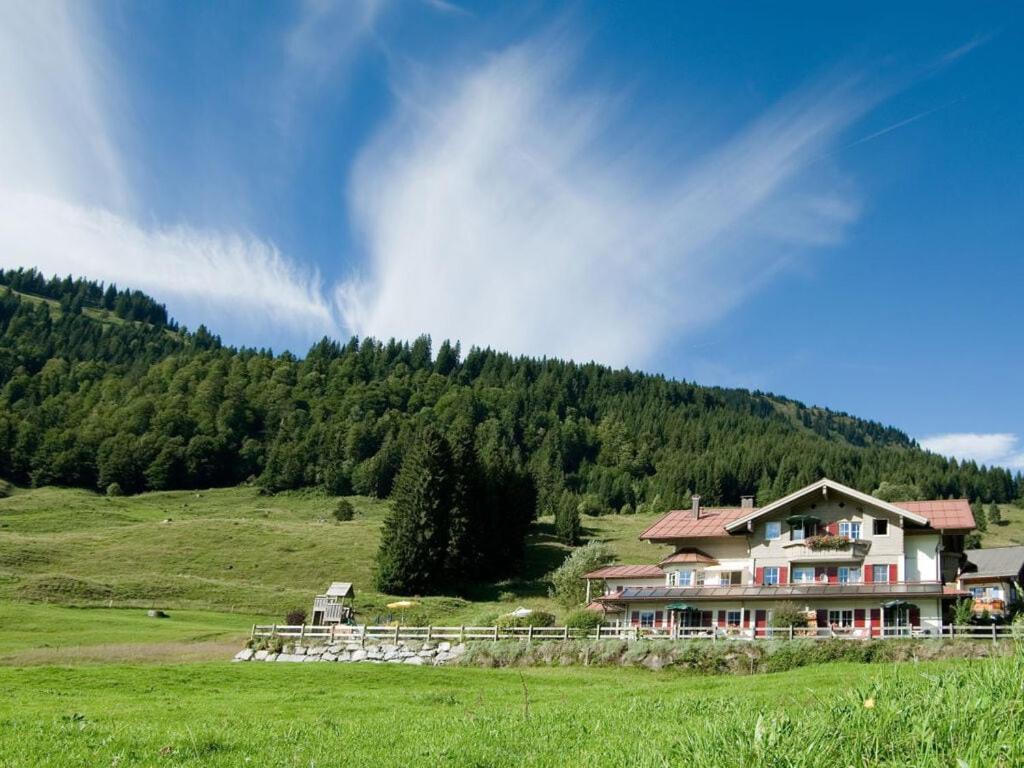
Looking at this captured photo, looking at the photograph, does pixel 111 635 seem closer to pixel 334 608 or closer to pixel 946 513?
pixel 334 608

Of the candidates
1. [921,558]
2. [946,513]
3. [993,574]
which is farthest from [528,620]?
[993,574]

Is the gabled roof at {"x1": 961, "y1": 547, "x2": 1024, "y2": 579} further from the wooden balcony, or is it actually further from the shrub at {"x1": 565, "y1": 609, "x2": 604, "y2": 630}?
the shrub at {"x1": 565, "y1": 609, "x2": 604, "y2": 630}

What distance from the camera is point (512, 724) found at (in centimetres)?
1295

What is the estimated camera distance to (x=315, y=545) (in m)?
97.4

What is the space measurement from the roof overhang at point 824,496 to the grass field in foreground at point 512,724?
88.0 ft

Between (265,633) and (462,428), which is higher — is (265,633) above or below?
below

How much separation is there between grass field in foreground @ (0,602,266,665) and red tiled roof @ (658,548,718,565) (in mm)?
28244

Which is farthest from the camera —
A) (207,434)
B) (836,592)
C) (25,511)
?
(207,434)

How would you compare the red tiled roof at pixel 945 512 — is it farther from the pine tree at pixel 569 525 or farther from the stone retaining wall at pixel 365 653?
the pine tree at pixel 569 525

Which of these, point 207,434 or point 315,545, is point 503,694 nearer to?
point 315,545

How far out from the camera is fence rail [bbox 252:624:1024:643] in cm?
3991

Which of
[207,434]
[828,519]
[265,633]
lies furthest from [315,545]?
[207,434]

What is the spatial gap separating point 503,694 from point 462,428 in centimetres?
7547

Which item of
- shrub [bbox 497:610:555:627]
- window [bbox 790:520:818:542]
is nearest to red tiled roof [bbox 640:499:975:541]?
window [bbox 790:520:818:542]
